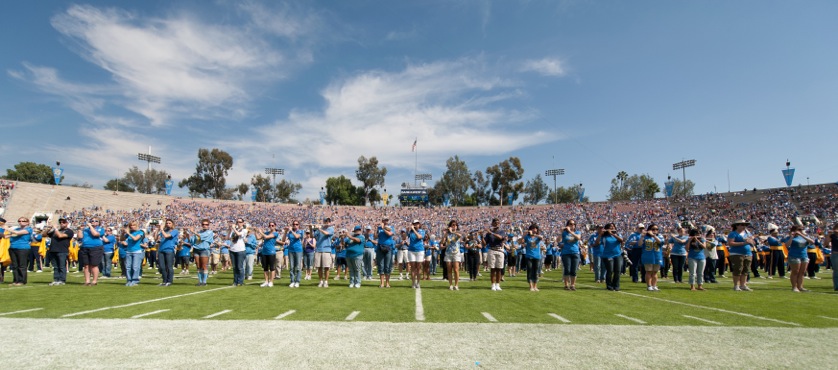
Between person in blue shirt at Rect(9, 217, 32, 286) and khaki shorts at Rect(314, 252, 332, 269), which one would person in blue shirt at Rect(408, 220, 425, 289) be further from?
person in blue shirt at Rect(9, 217, 32, 286)

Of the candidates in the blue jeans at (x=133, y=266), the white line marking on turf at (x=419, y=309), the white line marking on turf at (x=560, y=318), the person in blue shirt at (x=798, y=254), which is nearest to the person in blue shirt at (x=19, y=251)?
the blue jeans at (x=133, y=266)

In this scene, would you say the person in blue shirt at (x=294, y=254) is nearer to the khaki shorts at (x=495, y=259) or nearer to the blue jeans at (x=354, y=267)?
the blue jeans at (x=354, y=267)

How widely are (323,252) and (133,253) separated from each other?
5.68 meters

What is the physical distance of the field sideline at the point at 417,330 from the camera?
4586 mm

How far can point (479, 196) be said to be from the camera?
10875cm

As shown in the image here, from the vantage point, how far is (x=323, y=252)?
1319 centimetres

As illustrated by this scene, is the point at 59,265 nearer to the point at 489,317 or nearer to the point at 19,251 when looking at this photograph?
the point at 19,251

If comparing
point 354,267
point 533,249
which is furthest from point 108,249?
point 533,249

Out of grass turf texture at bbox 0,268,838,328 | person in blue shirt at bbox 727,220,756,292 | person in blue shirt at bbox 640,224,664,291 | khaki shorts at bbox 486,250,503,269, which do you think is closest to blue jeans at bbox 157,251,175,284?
grass turf texture at bbox 0,268,838,328

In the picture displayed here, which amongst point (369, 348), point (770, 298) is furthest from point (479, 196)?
point (369, 348)

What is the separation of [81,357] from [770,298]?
13.6 meters

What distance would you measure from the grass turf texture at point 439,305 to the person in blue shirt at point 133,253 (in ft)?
4.74

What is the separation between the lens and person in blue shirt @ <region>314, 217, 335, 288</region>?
1309cm

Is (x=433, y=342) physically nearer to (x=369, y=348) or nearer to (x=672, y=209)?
(x=369, y=348)
